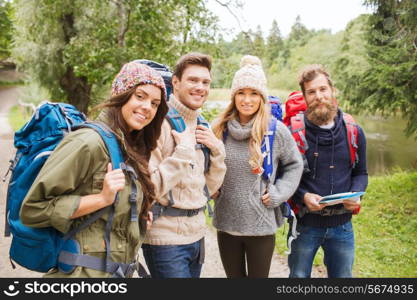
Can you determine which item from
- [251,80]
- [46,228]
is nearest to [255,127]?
[251,80]

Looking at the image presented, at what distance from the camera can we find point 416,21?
6688 mm

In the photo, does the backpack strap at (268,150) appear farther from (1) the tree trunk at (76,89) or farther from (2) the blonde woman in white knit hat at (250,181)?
(1) the tree trunk at (76,89)

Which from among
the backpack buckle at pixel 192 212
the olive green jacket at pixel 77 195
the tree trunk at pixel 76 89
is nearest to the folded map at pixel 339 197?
the backpack buckle at pixel 192 212

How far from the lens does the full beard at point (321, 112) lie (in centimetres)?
279

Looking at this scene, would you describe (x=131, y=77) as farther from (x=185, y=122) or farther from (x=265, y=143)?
(x=265, y=143)

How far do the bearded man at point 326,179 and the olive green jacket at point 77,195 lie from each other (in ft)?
4.93

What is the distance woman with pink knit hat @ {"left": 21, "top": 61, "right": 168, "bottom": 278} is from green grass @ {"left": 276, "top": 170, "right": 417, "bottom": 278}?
179 cm

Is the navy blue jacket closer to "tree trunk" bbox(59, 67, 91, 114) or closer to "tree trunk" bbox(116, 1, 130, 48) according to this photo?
"tree trunk" bbox(116, 1, 130, 48)

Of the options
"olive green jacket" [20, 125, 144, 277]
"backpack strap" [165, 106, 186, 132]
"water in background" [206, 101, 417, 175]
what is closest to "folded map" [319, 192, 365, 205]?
"backpack strap" [165, 106, 186, 132]

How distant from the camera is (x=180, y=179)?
2242mm

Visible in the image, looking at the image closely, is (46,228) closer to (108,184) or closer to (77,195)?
(77,195)

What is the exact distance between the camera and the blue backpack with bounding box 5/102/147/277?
1.71m

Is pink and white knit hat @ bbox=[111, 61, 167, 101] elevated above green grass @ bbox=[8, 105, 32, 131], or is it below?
above

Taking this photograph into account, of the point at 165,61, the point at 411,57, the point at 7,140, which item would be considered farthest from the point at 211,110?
the point at 7,140
